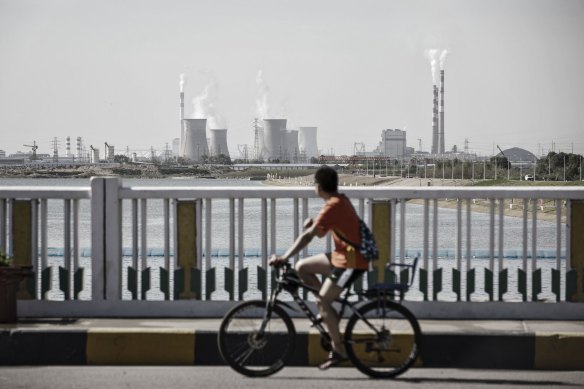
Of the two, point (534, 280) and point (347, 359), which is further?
point (534, 280)

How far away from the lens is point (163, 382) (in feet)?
24.4

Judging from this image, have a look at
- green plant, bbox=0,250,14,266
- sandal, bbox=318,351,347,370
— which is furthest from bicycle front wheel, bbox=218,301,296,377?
green plant, bbox=0,250,14,266

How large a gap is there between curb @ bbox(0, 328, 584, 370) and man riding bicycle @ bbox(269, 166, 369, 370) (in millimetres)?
737

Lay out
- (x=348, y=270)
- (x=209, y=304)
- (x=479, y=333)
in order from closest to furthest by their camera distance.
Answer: (x=348, y=270)
(x=479, y=333)
(x=209, y=304)

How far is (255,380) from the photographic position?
752 centimetres

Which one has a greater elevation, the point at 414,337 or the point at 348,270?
the point at 348,270

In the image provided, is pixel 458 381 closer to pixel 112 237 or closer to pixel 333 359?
pixel 333 359

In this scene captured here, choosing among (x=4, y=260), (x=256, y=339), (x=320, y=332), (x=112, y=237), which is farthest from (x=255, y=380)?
(x=4, y=260)

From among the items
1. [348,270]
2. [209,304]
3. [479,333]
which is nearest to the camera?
[348,270]

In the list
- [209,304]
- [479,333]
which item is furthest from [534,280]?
[209,304]

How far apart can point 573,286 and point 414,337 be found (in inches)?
85.7

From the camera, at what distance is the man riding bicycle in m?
7.31

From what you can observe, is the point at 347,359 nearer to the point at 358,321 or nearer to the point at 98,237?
the point at 358,321

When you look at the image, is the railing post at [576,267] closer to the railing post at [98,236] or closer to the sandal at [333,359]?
the sandal at [333,359]
